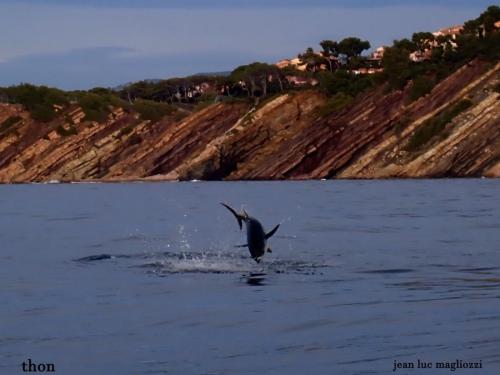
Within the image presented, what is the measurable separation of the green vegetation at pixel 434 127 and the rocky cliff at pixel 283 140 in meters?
0.10

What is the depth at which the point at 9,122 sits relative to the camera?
151 meters

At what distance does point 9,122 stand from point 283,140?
1831 inches

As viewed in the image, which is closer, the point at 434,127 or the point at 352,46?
the point at 434,127

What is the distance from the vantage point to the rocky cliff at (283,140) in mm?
95812

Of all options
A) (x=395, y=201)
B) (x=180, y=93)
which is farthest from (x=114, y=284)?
(x=180, y=93)

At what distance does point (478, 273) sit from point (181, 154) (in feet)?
344

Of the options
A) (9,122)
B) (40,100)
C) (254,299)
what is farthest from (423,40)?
(254,299)

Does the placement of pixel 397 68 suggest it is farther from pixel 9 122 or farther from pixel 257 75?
pixel 9 122

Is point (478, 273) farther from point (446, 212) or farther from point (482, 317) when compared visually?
point (446, 212)

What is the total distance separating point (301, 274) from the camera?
2297 cm

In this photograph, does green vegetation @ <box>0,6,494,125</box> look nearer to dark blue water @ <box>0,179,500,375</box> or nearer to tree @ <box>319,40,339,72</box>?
tree @ <box>319,40,339,72</box>

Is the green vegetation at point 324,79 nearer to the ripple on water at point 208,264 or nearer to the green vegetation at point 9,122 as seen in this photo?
the green vegetation at point 9,122

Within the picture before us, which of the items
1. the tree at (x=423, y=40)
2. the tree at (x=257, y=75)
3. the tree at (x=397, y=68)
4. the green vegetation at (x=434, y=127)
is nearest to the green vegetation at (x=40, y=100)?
the tree at (x=257, y=75)

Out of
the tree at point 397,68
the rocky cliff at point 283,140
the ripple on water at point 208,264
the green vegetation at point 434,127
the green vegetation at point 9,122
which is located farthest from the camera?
the green vegetation at point 9,122
